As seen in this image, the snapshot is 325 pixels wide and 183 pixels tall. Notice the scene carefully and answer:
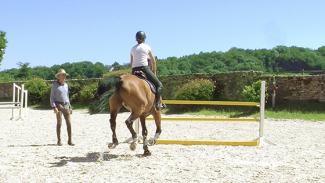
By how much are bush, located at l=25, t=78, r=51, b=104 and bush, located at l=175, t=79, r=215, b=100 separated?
496 inches

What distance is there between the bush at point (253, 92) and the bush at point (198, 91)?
2030mm

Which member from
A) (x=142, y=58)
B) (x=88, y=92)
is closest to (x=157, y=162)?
(x=142, y=58)

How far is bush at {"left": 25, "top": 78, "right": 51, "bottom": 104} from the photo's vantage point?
34156 millimetres

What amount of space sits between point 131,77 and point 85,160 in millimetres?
1803

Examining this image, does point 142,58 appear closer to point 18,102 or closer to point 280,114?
point 18,102

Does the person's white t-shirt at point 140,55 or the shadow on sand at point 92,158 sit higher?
the person's white t-shirt at point 140,55

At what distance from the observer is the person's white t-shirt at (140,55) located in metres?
9.63

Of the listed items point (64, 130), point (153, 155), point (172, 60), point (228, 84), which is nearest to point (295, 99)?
point (228, 84)

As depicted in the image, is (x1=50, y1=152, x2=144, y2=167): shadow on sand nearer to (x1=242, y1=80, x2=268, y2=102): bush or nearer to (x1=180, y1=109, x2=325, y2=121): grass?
(x1=180, y1=109, x2=325, y2=121): grass

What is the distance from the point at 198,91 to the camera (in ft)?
82.0

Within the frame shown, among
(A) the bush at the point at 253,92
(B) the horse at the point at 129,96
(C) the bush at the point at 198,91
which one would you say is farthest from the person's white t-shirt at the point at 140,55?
(C) the bush at the point at 198,91

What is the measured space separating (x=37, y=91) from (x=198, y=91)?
46.9ft

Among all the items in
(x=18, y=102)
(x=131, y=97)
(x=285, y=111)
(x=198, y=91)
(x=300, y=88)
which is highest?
(x=300, y=88)

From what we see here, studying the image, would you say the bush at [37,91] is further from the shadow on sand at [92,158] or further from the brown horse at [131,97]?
the brown horse at [131,97]
